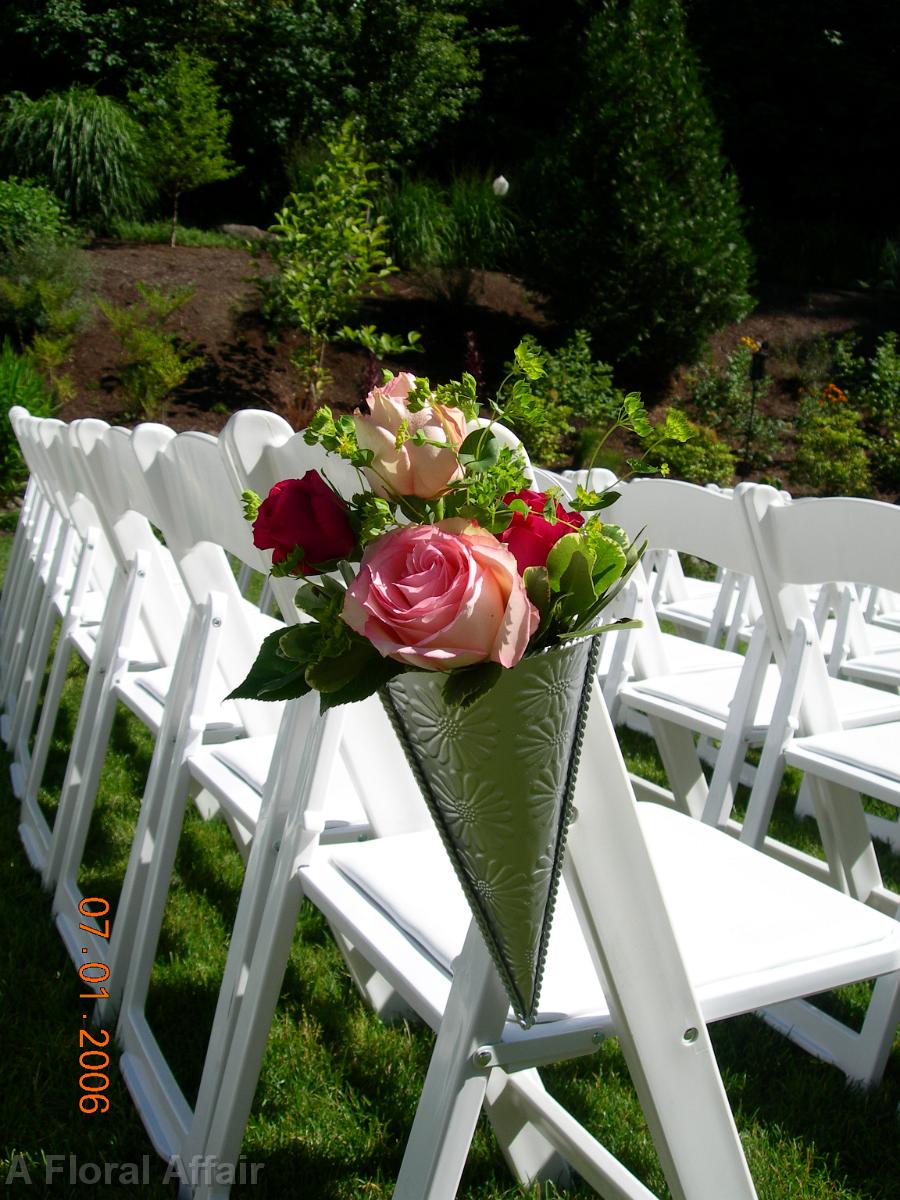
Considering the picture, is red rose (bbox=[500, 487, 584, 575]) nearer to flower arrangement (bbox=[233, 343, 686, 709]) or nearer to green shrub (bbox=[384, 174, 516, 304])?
flower arrangement (bbox=[233, 343, 686, 709])

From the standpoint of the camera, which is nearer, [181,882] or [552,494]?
[552,494]

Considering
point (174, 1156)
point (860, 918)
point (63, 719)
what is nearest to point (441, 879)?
point (860, 918)

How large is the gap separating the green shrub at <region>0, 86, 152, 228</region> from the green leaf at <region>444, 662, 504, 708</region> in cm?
1561

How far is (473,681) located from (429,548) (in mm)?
119

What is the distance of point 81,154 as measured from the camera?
14.9 metres

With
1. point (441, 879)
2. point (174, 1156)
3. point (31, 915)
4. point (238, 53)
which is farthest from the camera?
point (238, 53)

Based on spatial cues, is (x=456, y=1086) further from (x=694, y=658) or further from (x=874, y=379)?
(x=874, y=379)

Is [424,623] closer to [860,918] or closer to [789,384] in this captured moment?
[860,918]

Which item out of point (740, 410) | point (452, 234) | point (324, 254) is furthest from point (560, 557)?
point (452, 234)

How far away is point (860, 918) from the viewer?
148 centimetres

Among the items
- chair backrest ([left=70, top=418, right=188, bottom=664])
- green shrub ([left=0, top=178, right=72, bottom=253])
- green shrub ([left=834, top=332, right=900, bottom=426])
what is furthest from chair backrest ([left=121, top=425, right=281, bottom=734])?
green shrub ([left=0, top=178, right=72, bottom=253])

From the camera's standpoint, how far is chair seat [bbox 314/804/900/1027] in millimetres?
1303

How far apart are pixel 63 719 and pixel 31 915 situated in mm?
1683

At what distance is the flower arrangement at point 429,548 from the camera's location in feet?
→ 2.72
